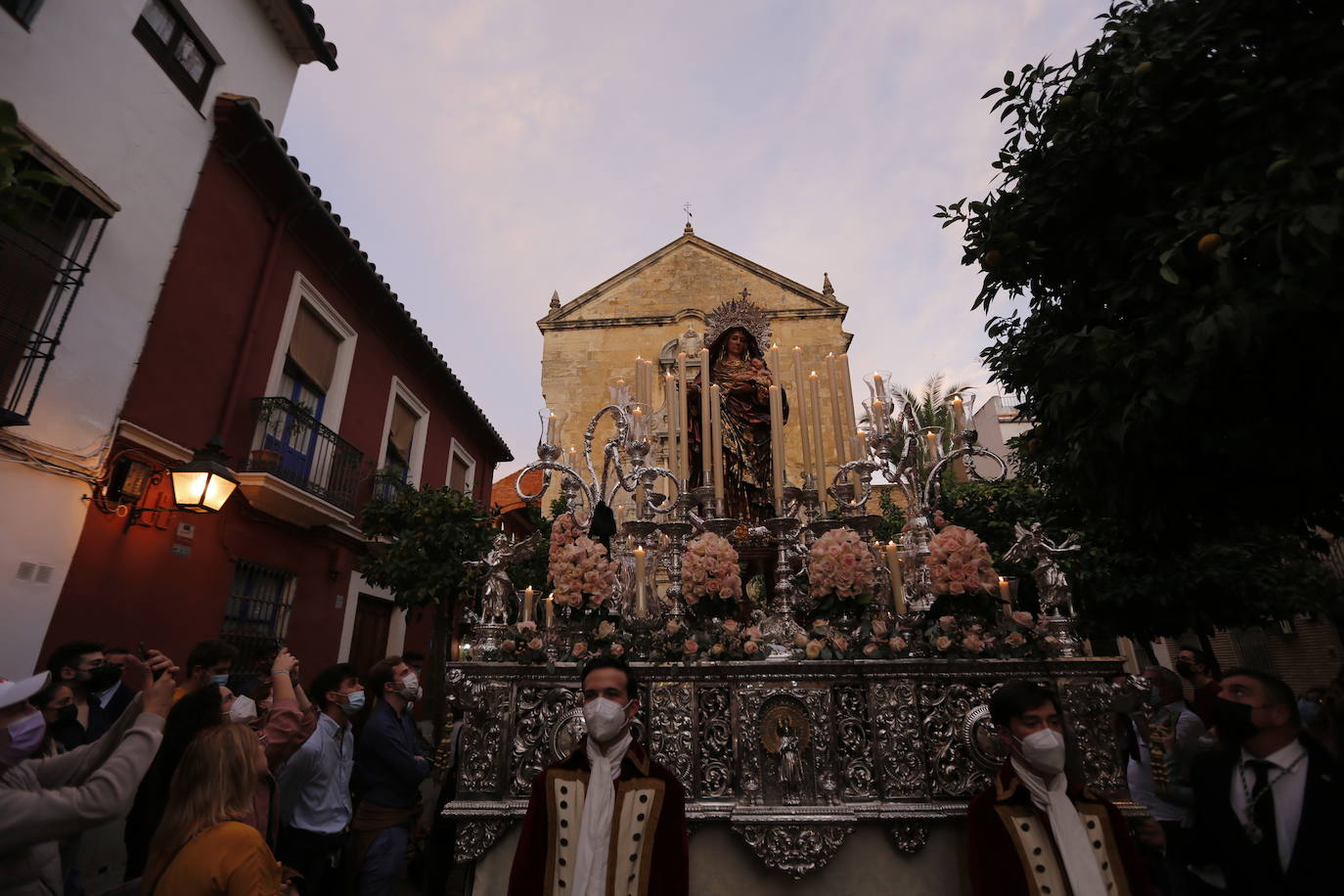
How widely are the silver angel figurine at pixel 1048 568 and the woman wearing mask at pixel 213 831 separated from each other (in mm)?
3508

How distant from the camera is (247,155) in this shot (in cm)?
739

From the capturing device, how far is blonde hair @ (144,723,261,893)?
182cm

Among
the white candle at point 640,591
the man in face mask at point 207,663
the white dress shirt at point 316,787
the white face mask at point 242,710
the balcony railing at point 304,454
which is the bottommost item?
the white dress shirt at point 316,787

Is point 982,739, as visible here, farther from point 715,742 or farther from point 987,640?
point 715,742

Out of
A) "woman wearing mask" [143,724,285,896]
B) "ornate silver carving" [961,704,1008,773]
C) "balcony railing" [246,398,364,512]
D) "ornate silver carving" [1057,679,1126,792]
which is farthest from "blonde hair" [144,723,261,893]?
"balcony railing" [246,398,364,512]

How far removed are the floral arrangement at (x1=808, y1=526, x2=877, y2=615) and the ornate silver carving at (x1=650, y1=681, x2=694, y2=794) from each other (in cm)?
94

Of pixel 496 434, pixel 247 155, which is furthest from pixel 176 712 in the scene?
pixel 496 434

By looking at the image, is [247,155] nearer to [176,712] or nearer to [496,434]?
[176,712]

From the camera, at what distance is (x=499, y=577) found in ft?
11.7

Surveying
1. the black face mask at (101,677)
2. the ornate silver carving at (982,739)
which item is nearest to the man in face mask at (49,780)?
the black face mask at (101,677)

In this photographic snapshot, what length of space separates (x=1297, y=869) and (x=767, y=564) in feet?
9.82

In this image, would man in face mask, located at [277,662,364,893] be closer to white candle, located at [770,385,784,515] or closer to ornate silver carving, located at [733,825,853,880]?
ornate silver carving, located at [733,825,853,880]

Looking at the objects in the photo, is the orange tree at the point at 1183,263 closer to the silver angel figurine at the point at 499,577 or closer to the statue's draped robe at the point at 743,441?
the statue's draped robe at the point at 743,441

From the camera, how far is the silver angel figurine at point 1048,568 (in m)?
3.24
